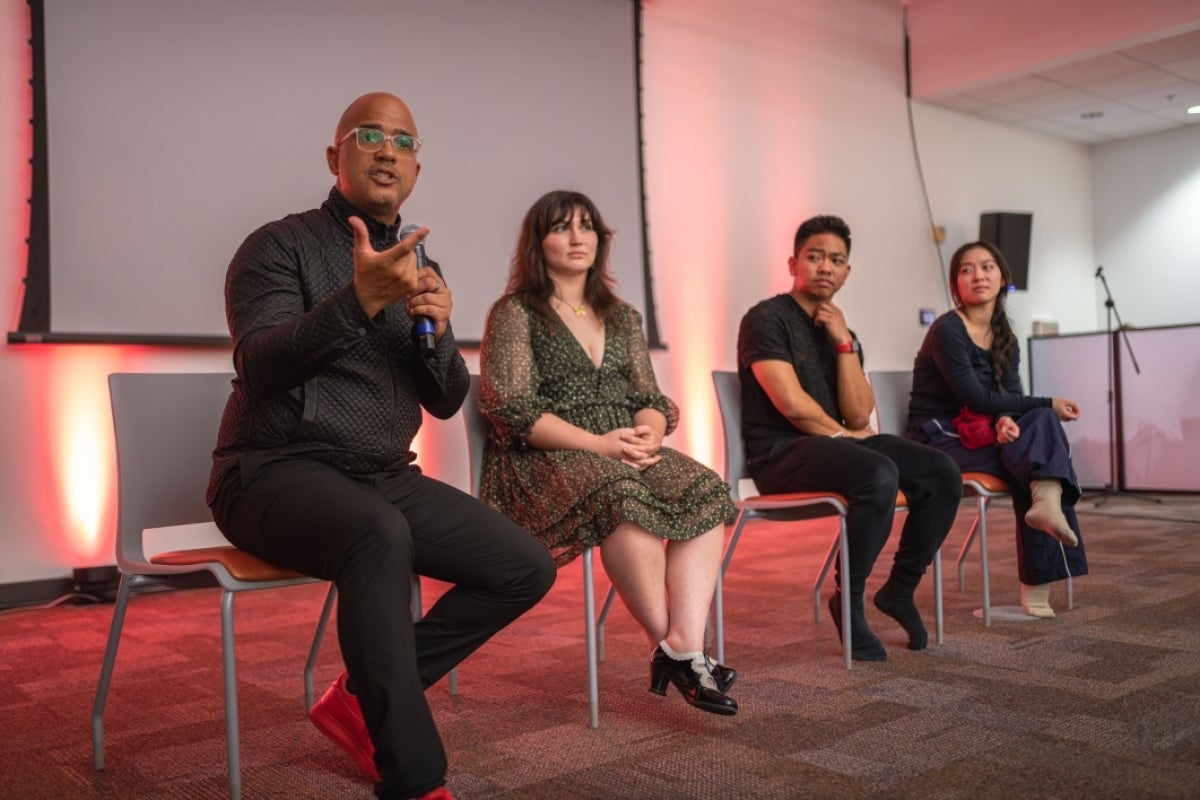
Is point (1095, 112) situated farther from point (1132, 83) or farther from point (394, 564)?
point (394, 564)

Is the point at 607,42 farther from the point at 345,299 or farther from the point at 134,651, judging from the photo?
the point at 345,299

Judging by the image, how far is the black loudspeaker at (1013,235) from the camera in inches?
293

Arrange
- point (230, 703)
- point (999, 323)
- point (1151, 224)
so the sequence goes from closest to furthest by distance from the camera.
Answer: point (230, 703) → point (999, 323) → point (1151, 224)

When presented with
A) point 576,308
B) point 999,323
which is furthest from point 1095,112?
point 576,308

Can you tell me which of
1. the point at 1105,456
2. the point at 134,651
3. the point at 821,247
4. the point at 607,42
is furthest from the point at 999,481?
the point at 1105,456

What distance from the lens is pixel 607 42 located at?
549cm

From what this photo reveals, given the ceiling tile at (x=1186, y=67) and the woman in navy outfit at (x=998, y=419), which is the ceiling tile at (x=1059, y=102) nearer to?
the ceiling tile at (x=1186, y=67)

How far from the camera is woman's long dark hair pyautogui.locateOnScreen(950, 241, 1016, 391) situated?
3.28 m

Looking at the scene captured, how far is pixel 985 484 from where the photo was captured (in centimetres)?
306

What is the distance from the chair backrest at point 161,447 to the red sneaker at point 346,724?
1.48 feet

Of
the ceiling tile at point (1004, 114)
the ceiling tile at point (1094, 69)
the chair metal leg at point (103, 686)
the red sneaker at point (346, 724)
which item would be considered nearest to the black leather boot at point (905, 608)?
the red sneaker at point (346, 724)

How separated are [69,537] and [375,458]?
2.81 meters

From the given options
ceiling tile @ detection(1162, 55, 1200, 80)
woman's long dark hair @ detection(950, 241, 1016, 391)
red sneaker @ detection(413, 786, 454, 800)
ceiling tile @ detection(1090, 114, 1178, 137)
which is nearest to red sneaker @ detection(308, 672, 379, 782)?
red sneaker @ detection(413, 786, 454, 800)

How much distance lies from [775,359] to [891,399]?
31.2 inches
